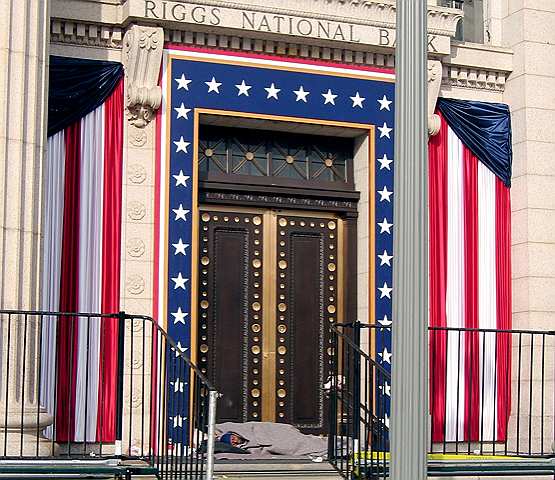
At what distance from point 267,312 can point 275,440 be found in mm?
1633

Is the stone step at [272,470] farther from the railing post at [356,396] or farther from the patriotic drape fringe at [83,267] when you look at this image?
the patriotic drape fringe at [83,267]

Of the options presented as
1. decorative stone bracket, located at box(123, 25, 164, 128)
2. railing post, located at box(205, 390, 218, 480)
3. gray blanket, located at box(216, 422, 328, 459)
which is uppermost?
decorative stone bracket, located at box(123, 25, 164, 128)

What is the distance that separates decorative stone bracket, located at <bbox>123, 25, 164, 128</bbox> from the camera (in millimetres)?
13898

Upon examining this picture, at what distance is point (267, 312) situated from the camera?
14695 millimetres

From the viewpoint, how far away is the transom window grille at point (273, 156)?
48.4 ft

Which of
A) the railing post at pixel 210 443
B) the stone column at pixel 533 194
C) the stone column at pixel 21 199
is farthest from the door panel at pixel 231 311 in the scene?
the railing post at pixel 210 443

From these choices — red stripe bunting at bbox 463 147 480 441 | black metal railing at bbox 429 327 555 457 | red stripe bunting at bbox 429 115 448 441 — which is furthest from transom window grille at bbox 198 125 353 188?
black metal railing at bbox 429 327 555 457

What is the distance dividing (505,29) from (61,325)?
6.98m

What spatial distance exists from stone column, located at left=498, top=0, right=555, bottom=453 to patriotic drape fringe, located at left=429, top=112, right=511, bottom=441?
18cm

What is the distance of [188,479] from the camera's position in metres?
11.3

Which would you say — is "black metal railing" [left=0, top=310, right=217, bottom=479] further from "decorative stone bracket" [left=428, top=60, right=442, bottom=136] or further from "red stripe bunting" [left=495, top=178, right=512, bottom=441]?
"decorative stone bracket" [left=428, top=60, right=442, bottom=136]

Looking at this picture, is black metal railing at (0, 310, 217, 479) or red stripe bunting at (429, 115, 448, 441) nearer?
black metal railing at (0, 310, 217, 479)

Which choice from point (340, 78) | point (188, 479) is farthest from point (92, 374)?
point (340, 78)

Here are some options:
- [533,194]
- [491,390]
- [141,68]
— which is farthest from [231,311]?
[533,194]
